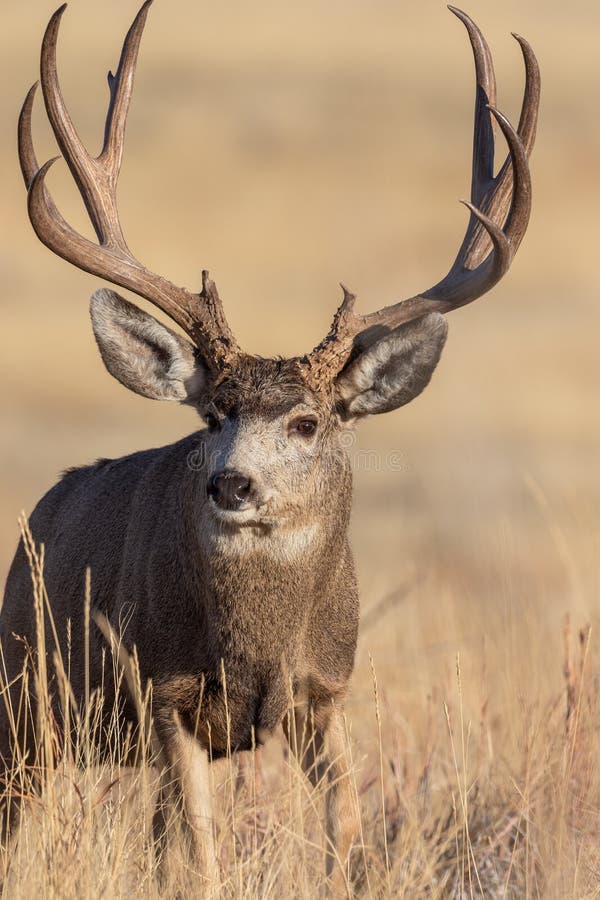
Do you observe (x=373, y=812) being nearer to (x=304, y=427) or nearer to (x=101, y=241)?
(x=304, y=427)

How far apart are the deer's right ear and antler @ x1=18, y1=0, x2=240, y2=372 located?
0.09 metres

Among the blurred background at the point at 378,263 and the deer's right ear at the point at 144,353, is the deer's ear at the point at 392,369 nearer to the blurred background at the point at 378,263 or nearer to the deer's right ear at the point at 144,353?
the deer's right ear at the point at 144,353

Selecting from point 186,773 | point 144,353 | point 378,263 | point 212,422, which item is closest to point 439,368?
point 378,263

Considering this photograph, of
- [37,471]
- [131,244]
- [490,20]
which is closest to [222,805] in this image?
[37,471]

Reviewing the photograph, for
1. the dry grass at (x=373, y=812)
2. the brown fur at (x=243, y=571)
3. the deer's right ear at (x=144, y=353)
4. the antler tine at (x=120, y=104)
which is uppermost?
the antler tine at (x=120, y=104)

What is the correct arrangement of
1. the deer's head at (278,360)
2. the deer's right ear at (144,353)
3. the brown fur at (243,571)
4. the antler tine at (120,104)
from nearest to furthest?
the brown fur at (243,571) < the deer's head at (278,360) < the deer's right ear at (144,353) < the antler tine at (120,104)

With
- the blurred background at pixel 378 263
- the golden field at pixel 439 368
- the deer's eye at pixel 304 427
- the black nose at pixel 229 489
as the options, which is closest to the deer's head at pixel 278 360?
the deer's eye at pixel 304 427

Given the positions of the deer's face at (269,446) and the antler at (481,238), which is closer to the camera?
the deer's face at (269,446)

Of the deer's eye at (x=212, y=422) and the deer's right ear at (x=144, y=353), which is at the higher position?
the deer's right ear at (x=144, y=353)

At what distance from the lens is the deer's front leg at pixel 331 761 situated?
728cm

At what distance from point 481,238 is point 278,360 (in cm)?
114

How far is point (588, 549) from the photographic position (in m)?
13.5

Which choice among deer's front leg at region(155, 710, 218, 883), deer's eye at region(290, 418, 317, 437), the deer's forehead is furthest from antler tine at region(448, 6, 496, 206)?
deer's front leg at region(155, 710, 218, 883)

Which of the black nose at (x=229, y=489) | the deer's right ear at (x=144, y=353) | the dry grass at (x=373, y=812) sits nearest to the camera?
the dry grass at (x=373, y=812)
